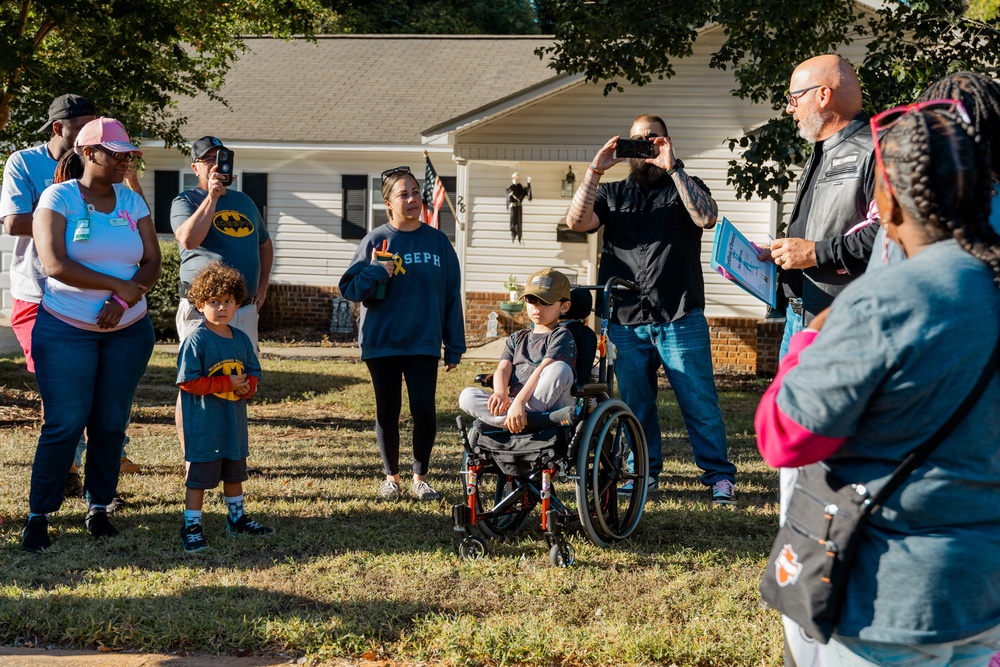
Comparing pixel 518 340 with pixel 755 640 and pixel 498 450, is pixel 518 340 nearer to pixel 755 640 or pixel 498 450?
pixel 498 450

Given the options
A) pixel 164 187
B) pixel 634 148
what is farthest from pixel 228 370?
pixel 164 187

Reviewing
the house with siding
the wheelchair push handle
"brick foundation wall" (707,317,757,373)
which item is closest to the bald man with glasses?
the wheelchair push handle

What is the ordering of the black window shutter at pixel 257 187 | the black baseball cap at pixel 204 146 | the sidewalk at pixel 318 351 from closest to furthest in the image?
the black baseball cap at pixel 204 146 < the sidewalk at pixel 318 351 < the black window shutter at pixel 257 187

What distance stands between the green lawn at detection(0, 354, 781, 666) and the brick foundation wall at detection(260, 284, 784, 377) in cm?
848

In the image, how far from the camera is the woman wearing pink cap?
5.31 meters

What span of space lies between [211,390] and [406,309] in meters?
1.34

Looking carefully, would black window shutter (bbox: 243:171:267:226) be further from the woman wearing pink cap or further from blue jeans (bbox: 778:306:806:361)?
blue jeans (bbox: 778:306:806:361)

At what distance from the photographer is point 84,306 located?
17.6 feet

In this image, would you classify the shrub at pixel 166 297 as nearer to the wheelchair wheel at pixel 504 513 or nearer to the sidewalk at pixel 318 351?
the sidewalk at pixel 318 351

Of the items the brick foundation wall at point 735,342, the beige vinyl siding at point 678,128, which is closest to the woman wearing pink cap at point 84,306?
the beige vinyl siding at point 678,128

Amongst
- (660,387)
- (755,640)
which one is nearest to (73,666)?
(755,640)

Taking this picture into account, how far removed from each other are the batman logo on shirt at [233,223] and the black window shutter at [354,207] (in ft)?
42.7

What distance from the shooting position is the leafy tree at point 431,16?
Answer: 32969mm

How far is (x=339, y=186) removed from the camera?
19.5 meters
